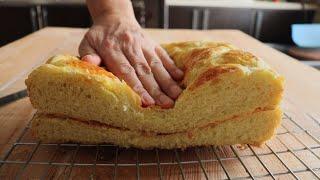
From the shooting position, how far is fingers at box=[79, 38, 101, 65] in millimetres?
895

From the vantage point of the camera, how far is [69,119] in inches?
30.1

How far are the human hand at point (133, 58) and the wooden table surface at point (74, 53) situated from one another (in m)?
0.22

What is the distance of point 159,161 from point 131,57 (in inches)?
13.3

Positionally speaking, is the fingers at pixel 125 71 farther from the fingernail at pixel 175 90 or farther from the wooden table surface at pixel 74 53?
the wooden table surface at pixel 74 53

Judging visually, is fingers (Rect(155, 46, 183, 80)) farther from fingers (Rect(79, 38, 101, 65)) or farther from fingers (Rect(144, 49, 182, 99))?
fingers (Rect(79, 38, 101, 65))

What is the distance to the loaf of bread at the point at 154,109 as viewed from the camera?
2.42 feet

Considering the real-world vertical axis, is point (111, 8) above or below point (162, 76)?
above

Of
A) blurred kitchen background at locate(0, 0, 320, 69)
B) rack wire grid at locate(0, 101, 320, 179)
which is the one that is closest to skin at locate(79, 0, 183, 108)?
rack wire grid at locate(0, 101, 320, 179)

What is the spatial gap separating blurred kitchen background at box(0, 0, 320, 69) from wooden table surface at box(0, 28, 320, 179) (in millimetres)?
1074

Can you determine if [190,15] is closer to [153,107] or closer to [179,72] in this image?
[179,72]

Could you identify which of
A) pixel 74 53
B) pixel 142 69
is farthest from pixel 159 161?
pixel 74 53

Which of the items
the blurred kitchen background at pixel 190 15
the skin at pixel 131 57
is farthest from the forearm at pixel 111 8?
the blurred kitchen background at pixel 190 15

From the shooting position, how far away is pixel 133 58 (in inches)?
37.5

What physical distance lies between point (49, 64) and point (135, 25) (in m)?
0.42
